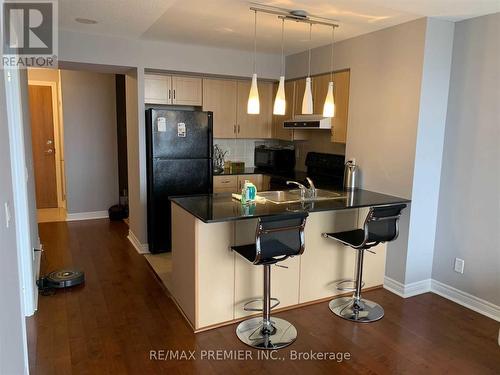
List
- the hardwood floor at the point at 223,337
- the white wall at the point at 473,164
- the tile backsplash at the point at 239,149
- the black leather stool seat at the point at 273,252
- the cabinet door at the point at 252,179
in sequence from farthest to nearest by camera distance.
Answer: the tile backsplash at the point at 239,149, the cabinet door at the point at 252,179, the white wall at the point at 473,164, the black leather stool seat at the point at 273,252, the hardwood floor at the point at 223,337

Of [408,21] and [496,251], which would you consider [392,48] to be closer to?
[408,21]

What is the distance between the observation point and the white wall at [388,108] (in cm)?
333

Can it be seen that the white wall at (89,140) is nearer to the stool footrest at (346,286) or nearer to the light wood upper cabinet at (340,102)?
the light wood upper cabinet at (340,102)

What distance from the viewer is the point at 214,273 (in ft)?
9.52

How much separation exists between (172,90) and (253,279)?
2.69 m

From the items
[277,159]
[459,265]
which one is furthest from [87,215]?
[459,265]

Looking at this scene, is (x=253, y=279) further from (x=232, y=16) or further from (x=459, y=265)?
(x=232, y=16)

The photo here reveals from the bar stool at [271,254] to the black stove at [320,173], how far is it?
5.42 feet

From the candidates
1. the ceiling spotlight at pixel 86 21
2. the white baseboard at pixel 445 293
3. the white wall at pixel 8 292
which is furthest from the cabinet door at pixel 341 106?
the white wall at pixel 8 292

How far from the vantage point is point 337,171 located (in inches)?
178

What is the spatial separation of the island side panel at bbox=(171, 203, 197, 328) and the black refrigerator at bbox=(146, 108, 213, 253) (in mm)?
1254

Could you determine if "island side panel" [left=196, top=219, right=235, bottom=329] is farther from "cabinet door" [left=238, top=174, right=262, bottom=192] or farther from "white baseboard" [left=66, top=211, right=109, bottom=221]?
"white baseboard" [left=66, top=211, right=109, bottom=221]

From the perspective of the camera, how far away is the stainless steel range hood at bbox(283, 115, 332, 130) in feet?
13.9

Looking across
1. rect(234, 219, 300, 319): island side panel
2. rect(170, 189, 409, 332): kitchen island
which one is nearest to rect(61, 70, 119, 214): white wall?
rect(170, 189, 409, 332): kitchen island
